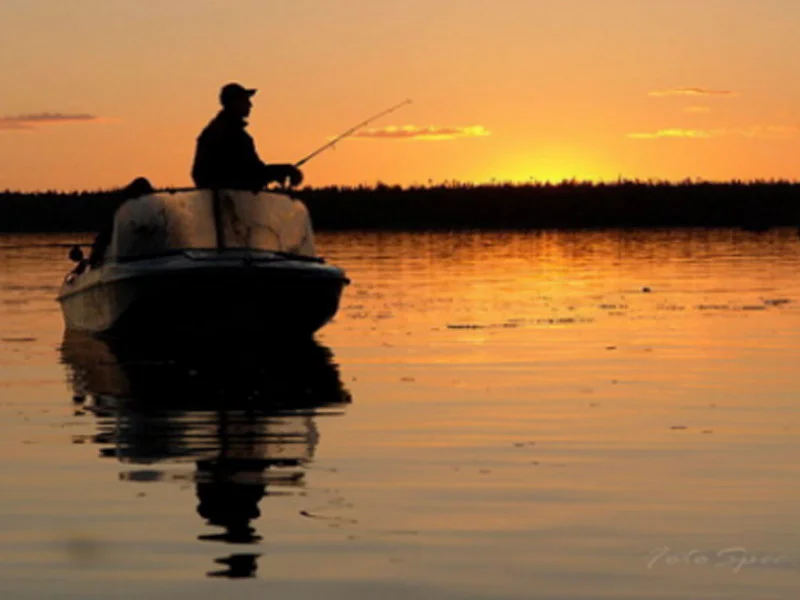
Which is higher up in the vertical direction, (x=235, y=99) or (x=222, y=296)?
(x=235, y=99)

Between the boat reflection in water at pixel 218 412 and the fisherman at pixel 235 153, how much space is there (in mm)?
1819

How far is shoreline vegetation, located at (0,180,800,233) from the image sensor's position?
77688mm

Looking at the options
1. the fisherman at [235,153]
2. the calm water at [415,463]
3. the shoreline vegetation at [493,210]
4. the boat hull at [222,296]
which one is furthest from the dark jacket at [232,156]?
the shoreline vegetation at [493,210]

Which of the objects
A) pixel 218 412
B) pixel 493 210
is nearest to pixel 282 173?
pixel 218 412

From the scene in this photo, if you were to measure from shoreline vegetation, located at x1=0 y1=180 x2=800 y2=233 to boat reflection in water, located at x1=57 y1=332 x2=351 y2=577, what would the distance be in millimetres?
59032

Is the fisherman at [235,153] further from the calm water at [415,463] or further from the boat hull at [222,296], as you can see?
the calm water at [415,463]

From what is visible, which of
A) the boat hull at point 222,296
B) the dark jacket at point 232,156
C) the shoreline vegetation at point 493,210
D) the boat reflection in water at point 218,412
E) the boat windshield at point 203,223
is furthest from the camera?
the shoreline vegetation at point 493,210

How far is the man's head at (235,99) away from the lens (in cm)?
1964

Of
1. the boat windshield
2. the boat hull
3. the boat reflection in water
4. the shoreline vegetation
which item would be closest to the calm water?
the boat reflection in water

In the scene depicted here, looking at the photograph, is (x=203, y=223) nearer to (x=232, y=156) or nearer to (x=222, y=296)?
(x=232, y=156)

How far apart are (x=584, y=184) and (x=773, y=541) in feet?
280

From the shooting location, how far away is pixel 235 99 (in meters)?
19.7

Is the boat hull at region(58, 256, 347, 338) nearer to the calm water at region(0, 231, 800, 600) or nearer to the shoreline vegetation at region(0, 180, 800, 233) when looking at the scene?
the calm water at region(0, 231, 800, 600)

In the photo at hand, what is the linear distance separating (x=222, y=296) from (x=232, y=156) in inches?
78.5
